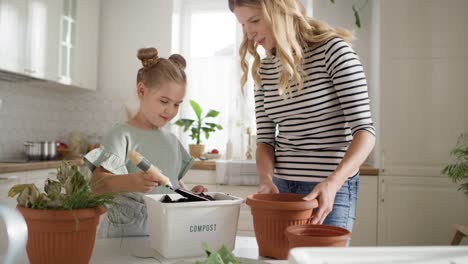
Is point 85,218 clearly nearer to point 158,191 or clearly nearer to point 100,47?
point 158,191

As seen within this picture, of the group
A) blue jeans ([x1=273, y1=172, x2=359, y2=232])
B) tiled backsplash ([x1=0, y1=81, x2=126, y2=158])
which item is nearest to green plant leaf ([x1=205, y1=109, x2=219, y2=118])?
tiled backsplash ([x1=0, y1=81, x2=126, y2=158])

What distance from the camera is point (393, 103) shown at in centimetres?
314

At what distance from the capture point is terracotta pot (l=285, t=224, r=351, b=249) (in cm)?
73

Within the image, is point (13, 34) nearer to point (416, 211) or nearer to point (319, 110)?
point (319, 110)

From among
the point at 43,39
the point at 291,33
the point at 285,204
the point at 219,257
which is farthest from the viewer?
the point at 43,39

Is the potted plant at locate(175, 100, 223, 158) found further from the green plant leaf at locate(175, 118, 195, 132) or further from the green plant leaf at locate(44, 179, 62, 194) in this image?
the green plant leaf at locate(44, 179, 62, 194)

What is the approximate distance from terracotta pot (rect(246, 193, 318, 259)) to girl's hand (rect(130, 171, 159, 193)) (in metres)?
0.23

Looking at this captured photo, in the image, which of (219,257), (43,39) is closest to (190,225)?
(219,257)

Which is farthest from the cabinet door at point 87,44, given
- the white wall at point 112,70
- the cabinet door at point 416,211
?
the cabinet door at point 416,211

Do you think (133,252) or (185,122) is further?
(185,122)

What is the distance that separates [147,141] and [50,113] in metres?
2.79

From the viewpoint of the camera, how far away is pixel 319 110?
1.25m

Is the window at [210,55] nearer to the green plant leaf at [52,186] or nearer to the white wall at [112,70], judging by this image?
the white wall at [112,70]

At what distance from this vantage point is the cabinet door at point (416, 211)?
10.0ft
